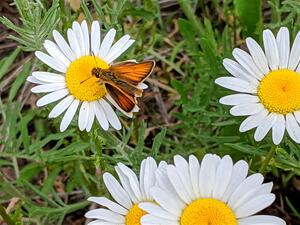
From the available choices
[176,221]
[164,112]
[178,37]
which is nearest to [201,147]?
[164,112]

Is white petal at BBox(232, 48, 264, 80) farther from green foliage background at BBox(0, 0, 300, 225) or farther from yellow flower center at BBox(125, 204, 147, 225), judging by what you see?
yellow flower center at BBox(125, 204, 147, 225)

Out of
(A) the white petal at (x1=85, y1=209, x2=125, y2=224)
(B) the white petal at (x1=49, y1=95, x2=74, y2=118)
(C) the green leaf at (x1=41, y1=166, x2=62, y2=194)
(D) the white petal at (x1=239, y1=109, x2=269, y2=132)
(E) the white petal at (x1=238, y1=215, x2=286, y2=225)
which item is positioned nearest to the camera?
(E) the white petal at (x1=238, y1=215, x2=286, y2=225)

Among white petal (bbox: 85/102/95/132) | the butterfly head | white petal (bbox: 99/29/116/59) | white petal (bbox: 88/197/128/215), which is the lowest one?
white petal (bbox: 88/197/128/215)

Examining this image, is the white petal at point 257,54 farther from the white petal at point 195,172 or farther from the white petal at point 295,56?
the white petal at point 195,172

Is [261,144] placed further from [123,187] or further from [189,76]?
[189,76]

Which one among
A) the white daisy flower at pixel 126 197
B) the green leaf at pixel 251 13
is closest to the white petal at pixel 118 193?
the white daisy flower at pixel 126 197

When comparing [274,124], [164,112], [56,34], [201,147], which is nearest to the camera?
[274,124]

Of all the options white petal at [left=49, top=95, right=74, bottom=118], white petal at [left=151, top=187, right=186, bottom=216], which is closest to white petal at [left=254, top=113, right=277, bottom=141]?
white petal at [left=151, top=187, right=186, bottom=216]
